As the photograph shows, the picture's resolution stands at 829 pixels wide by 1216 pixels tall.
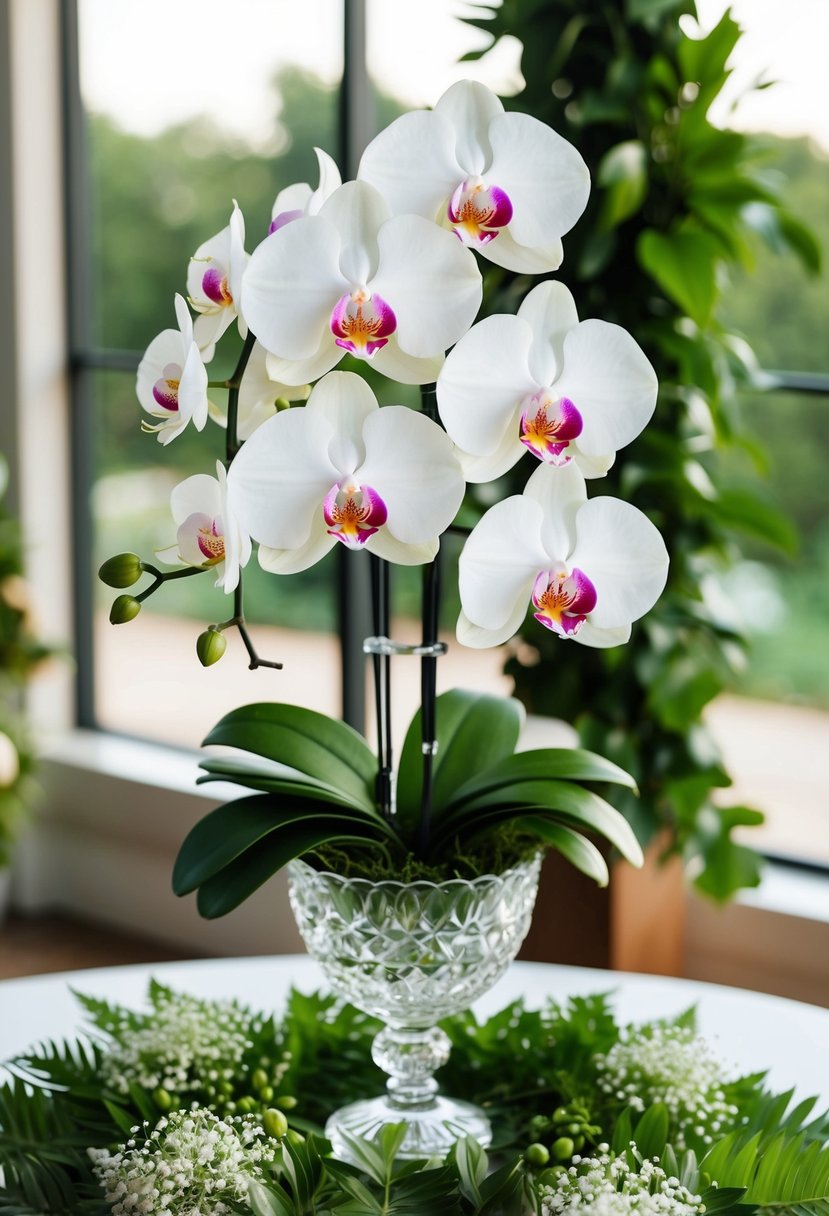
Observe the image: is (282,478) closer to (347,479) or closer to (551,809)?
(347,479)

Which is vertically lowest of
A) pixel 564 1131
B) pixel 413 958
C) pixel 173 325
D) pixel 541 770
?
pixel 564 1131

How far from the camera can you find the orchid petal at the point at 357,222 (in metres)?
0.73

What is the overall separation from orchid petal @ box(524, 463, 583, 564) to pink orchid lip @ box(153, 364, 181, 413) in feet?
0.66

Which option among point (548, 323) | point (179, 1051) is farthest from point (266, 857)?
point (548, 323)

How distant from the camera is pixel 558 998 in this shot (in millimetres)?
1184

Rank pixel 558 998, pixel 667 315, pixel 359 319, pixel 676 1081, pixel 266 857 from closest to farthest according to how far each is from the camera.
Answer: pixel 359 319, pixel 266 857, pixel 676 1081, pixel 558 998, pixel 667 315

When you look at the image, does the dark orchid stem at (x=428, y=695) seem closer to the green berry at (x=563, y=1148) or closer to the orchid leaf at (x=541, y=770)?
the orchid leaf at (x=541, y=770)

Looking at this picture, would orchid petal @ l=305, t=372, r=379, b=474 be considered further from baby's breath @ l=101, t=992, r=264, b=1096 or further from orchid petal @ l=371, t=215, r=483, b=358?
baby's breath @ l=101, t=992, r=264, b=1096

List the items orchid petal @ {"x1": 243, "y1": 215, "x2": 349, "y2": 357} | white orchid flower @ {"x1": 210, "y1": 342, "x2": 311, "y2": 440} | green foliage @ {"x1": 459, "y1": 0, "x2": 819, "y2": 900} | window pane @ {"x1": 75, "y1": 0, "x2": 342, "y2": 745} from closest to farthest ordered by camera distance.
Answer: orchid petal @ {"x1": 243, "y1": 215, "x2": 349, "y2": 357}, white orchid flower @ {"x1": 210, "y1": 342, "x2": 311, "y2": 440}, green foliage @ {"x1": 459, "y1": 0, "x2": 819, "y2": 900}, window pane @ {"x1": 75, "y1": 0, "x2": 342, "y2": 745}

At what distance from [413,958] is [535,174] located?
441 mm

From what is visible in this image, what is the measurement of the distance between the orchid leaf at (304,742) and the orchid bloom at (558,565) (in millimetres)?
173

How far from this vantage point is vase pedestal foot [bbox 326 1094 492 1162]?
0.88 meters

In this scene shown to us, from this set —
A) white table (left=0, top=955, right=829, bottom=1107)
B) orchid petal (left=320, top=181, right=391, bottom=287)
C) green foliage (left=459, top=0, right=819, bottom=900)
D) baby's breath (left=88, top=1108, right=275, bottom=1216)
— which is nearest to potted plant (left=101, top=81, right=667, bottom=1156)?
orchid petal (left=320, top=181, right=391, bottom=287)

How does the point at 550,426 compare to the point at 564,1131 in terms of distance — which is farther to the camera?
the point at 564,1131
